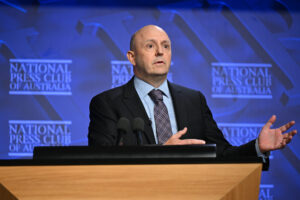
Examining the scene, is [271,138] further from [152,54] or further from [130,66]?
[130,66]

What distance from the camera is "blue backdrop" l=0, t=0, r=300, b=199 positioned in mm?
3854

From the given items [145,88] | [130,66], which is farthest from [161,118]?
[130,66]

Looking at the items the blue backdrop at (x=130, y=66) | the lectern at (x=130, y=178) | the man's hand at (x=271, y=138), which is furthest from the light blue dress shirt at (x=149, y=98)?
the lectern at (x=130, y=178)

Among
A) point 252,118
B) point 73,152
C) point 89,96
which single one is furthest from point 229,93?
point 73,152

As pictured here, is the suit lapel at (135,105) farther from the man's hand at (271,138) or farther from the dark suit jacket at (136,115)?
the man's hand at (271,138)

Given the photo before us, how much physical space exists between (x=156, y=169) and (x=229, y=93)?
257 cm

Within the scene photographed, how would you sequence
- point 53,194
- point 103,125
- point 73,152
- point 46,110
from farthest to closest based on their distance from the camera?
point 46,110 < point 103,125 < point 73,152 < point 53,194

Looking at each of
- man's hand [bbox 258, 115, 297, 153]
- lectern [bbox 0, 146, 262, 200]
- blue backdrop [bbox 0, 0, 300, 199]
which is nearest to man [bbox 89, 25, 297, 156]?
man's hand [bbox 258, 115, 297, 153]

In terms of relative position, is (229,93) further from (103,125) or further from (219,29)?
(103,125)

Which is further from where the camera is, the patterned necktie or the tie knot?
the tie knot

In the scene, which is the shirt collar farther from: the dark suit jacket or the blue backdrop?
the blue backdrop

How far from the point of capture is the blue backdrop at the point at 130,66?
3.85 metres

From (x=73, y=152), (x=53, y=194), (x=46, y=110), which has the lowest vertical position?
(x=53, y=194)

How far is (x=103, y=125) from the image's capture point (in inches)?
109
